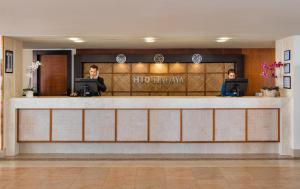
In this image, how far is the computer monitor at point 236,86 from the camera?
32.3 ft

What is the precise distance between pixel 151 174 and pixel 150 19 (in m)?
2.51

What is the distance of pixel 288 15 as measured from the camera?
7.97 m

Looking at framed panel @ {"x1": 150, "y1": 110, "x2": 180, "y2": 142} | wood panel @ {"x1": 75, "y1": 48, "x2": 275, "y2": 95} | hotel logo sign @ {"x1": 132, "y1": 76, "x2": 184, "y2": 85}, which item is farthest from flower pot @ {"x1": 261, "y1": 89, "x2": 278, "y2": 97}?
hotel logo sign @ {"x1": 132, "y1": 76, "x2": 184, "y2": 85}

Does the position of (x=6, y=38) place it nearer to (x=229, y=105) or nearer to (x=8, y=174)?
(x=8, y=174)

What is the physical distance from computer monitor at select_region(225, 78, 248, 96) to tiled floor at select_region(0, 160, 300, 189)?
162cm

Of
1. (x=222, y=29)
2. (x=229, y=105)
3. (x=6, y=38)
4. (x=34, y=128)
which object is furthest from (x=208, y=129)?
(x=6, y=38)

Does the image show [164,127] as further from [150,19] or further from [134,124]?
[150,19]

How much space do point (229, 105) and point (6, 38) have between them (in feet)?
14.2

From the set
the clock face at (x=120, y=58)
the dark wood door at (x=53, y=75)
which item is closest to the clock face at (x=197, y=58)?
the clock face at (x=120, y=58)

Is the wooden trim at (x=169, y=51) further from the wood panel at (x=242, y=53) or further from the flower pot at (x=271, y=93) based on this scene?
the flower pot at (x=271, y=93)

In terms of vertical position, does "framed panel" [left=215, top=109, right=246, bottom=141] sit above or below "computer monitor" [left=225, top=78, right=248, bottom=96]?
below

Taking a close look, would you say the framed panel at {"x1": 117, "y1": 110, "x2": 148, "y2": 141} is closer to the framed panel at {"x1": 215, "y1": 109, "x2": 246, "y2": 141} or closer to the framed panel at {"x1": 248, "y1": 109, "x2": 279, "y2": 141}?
the framed panel at {"x1": 215, "y1": 109, "x2": 246, "y2": 141}

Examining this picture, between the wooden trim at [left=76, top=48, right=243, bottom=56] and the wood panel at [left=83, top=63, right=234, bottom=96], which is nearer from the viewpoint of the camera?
the wooden trim at [left=76, top=48, right=243, bottom=56]

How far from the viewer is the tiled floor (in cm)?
688
